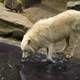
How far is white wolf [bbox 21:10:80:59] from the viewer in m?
9.02

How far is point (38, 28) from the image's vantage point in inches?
359

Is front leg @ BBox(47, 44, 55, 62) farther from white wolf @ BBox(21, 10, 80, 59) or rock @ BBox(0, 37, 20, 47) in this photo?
rock @ BBox(0, 37, 20, 47)

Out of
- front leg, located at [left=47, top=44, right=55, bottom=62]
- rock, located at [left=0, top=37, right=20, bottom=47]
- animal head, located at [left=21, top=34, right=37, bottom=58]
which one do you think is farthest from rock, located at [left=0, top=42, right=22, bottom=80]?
front leg, located at [left=47, top=44, right=55, bottom=62]

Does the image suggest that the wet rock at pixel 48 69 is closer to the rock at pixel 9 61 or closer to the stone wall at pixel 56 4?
the rock at pixel 9 61

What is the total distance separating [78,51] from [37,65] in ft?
5.71

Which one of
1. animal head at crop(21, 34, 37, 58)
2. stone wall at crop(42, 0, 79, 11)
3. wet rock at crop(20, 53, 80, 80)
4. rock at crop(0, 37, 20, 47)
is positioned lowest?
wet rock at crop(20, 53, 80, 80)

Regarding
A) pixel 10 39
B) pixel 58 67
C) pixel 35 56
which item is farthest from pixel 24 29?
pixel 58 67

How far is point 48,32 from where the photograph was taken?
9.25 meters

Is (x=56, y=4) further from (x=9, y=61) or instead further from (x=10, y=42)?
(x=9, y=61)

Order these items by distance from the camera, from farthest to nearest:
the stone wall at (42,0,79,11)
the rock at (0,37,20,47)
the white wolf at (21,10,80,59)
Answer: the stone wall at (42,0,79,11)
the rock at (0,37,20,47)
the white wolf at (21,10,80,59)

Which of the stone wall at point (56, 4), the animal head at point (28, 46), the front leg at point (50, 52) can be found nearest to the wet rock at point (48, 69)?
the front leg at point (50, 52)

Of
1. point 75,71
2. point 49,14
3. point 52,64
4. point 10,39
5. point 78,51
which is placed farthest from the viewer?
point 49,14

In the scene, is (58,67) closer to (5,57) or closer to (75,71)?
(75,71)

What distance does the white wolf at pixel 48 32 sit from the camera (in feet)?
29.6
